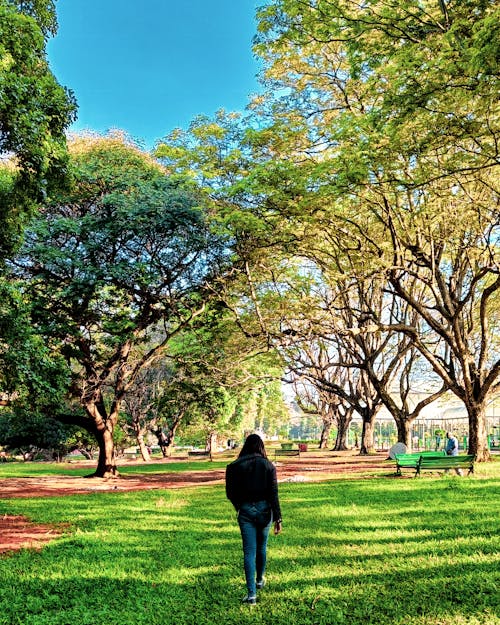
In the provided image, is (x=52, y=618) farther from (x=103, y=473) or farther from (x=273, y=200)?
(x=103, y=473)

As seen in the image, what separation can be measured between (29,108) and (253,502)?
6.39 meters

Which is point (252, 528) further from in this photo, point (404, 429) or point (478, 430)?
point (404, 429)

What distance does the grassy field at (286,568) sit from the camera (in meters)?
5.10

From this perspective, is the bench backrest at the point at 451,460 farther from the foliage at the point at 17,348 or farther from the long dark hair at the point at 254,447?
the long dark hair at the point at 254,447

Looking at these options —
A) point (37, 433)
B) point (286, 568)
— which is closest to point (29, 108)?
point (286, 568)

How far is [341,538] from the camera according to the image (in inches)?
Answer: 314

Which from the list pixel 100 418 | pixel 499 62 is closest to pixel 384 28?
pixel 499 62

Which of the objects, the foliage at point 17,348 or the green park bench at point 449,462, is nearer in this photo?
the foliage at point 17,348

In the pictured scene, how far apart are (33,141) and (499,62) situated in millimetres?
6427

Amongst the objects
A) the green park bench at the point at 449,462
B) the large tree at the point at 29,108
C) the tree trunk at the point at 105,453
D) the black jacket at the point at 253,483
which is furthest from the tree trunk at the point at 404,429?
the black jacket at the point at 253,483

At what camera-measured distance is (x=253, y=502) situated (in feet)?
17.4

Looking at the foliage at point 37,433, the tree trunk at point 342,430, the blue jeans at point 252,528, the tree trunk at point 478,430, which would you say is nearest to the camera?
the blue jeans at point 252,528

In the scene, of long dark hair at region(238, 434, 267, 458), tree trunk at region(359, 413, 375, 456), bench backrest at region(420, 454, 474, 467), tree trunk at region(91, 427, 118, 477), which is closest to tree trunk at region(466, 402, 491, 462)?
bench backrest at region(420, 454, 474, 467)

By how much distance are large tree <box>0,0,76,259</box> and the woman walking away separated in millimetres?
5706
